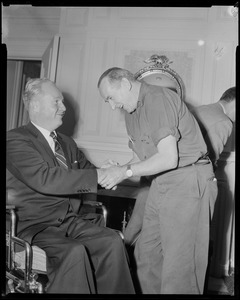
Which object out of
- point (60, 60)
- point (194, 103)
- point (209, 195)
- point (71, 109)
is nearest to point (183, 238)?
point (209, 195)

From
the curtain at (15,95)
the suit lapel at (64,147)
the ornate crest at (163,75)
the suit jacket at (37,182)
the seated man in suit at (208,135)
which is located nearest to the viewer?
the suit jacket at (37,182)

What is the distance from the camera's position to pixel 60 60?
3637 mm

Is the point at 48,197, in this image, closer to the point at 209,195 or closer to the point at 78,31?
the point at 209,195

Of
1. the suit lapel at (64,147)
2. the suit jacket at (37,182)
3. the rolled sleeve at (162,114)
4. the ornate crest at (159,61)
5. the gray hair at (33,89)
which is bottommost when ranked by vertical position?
the suit jacket at (37,182)

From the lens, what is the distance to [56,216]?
2146mm

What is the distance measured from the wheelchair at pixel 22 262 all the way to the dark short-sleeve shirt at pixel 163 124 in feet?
2.61

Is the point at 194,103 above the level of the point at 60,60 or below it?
below

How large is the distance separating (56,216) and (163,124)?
2.61 ft

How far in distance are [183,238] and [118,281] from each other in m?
0.41

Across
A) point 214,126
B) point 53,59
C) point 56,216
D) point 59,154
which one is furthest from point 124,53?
point 56,216

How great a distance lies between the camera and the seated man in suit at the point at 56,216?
6.24ft

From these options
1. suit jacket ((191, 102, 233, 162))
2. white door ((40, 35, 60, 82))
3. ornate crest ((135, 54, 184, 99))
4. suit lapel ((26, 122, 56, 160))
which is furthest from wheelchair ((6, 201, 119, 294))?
ornate crest ((135, 54, 184, 99))

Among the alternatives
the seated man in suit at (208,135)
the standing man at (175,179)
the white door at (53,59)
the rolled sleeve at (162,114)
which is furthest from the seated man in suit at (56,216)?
the white door at (53,59)

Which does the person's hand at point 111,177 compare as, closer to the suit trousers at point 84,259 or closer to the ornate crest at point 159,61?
the suit trousers at point 84,259
